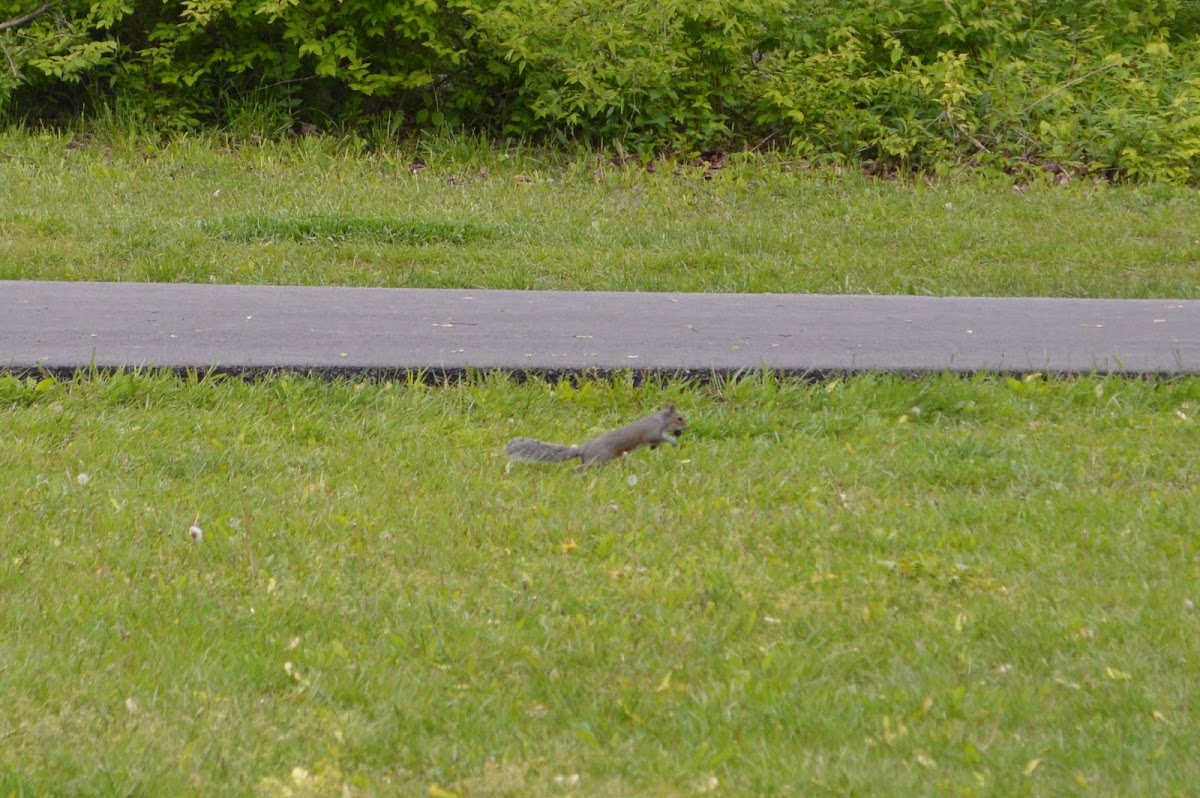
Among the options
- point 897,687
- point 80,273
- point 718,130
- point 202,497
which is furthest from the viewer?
point 718,130

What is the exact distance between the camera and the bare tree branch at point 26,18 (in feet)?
37.8

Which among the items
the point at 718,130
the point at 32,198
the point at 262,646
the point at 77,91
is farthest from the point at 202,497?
the point at 77,91

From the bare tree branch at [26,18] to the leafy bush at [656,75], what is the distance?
0.05 meters

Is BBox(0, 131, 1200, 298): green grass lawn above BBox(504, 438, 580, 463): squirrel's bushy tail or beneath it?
beneath

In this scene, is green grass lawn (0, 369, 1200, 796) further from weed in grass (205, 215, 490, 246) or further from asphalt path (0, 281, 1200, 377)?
weed in grass (205, 215, 490, 246)

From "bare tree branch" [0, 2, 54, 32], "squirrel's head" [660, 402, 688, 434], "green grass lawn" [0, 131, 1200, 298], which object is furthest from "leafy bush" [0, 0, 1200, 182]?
"squirrel's head" [660, 402, 688, 434]

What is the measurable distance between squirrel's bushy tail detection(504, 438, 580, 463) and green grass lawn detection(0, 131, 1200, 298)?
3008 mm

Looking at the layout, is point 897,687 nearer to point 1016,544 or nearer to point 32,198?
point 1016,544

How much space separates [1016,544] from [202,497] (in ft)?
8.06

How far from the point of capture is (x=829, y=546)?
4.13 metres

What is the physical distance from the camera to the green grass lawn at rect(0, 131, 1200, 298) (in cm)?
797

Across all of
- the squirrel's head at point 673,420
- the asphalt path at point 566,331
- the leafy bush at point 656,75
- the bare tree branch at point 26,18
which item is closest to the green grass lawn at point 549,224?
the asphalt path at point 566,331

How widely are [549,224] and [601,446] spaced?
4393 millimetres

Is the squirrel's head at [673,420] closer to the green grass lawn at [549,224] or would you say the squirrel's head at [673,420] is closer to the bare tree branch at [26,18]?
the green grass lawn at [549,224]
